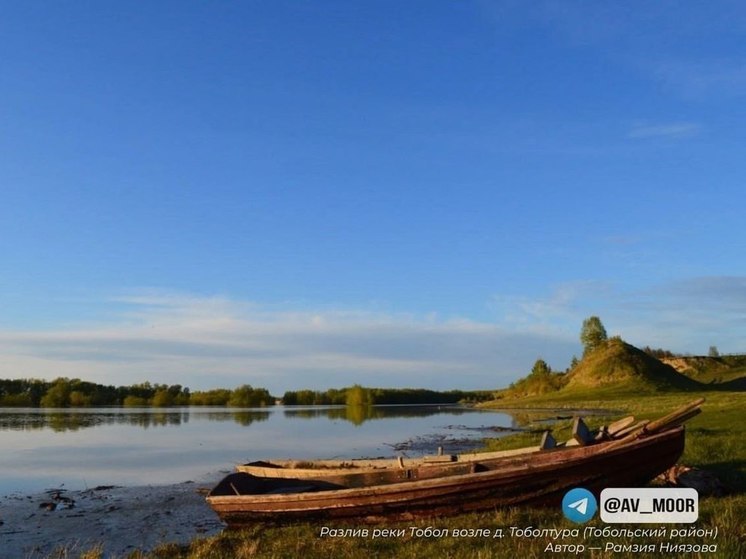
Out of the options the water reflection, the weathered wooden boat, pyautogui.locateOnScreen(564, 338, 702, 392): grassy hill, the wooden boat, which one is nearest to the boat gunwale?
the weathered wooden boat

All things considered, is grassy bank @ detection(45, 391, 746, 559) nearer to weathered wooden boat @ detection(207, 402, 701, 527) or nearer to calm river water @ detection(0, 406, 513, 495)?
weathered wooden boat @ detection(207, 402, 701, 527)

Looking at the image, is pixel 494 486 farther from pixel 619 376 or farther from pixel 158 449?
pixel 619 376

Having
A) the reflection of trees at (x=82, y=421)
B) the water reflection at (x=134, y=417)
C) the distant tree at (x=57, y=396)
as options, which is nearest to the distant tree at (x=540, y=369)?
the water reflection at (x=134, y=417)

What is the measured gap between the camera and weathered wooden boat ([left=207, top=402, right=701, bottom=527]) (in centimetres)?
1249

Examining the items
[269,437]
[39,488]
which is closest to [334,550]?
[39,488]

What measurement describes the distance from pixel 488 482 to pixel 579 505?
181cm

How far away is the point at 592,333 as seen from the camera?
134m

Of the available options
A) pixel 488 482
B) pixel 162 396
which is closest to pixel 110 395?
pixel 162 396

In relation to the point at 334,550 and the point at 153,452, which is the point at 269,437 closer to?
the point at 153,452

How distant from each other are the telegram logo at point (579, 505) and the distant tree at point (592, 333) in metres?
127

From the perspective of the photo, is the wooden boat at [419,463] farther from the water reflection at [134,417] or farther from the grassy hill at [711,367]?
the grassy hill at [711,367]

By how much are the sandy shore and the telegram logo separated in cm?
886

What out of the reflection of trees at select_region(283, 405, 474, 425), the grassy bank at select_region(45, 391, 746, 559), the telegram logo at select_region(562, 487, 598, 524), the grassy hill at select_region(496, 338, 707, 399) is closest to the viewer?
the grassy bank at select_region(45, 391, 746, 559)

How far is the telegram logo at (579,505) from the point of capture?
38.9 ft
